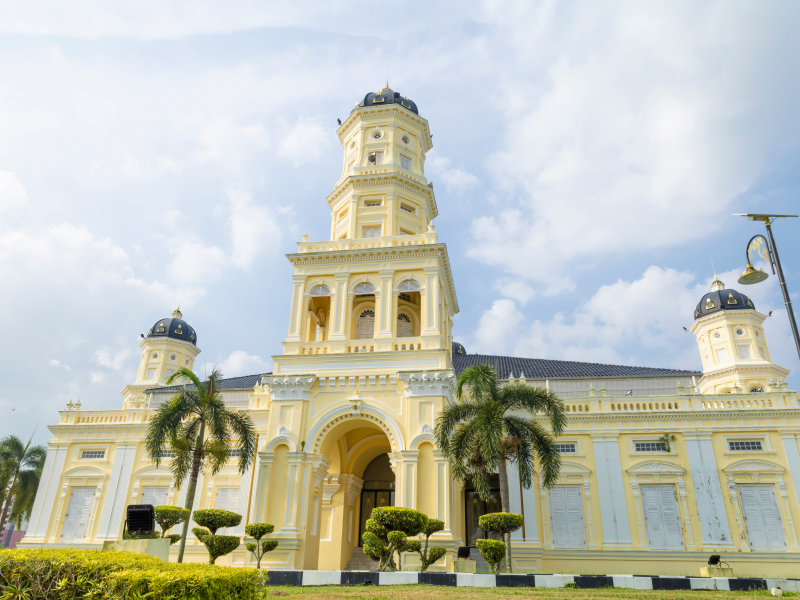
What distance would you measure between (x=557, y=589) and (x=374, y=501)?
16.6 m

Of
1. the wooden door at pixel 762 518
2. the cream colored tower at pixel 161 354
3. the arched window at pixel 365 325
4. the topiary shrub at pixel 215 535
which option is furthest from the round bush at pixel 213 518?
the cream colored tower at pixel 161 354

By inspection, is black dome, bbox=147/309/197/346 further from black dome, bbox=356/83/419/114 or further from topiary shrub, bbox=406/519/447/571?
topiary shrub, bbox=406/519/447/571

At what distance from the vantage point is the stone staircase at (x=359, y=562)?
2664 centimetres

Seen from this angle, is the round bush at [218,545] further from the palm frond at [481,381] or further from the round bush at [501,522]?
the palm frond at [481,381]

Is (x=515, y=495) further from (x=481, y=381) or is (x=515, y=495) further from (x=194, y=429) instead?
(x=194, y=429)

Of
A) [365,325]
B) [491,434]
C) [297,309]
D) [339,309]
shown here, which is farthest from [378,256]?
[491,434]

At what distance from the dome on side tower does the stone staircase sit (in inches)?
1197

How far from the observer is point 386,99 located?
109 ft

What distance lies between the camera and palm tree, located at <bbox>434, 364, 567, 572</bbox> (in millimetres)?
20375

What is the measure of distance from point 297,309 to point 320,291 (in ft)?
4.74

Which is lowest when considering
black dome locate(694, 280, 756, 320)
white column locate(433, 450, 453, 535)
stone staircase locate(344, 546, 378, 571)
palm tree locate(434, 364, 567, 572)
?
stone staircase locate(344, 546, 378, 571)

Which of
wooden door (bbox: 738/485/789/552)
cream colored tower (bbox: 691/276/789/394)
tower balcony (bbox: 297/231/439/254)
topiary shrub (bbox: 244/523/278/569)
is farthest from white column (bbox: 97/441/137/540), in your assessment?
cream colored tower (bbox: 691/276/789/394)

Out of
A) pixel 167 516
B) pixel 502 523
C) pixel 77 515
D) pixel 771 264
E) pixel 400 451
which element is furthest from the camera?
pixel 77 515

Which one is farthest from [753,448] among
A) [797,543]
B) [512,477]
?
[512,477]
